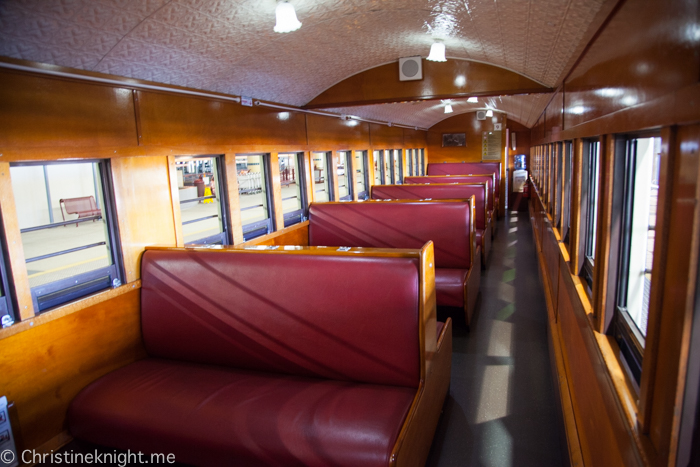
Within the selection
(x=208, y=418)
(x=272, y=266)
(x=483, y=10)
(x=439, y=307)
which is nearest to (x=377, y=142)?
(x=439, y=307)

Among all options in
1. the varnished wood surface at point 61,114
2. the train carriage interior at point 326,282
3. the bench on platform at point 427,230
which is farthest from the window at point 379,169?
the varnished wood surface at point 61,114

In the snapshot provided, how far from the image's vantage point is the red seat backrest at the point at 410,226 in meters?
4.71

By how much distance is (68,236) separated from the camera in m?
11.6

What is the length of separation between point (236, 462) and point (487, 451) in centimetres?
148

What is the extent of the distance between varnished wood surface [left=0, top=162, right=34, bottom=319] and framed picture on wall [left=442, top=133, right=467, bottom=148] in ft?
43.8

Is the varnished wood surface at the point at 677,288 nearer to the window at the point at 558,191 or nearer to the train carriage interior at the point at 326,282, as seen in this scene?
the train carriage interior at the point at 326,282

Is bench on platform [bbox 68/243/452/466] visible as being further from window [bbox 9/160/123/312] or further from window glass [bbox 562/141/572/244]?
window glass [bbox 562/141/572/244]

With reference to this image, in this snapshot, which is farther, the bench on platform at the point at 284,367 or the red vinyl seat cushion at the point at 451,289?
the red vinyl seat cushion at the point at 451,289

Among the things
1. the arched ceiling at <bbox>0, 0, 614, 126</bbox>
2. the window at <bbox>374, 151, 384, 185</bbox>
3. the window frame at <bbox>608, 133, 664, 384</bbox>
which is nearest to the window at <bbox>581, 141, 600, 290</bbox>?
the arched ceiling at <bbox>0, 0, 614, 126</bbox>

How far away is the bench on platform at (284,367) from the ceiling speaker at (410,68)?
3.59m

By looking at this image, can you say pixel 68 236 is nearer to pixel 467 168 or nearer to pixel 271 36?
pixel 271 36

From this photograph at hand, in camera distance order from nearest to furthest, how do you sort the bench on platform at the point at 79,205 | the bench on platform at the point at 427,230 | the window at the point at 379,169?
the bench on platform at the point at 427,230
the window at the point at 379,169
the bench on platform at the point at 79,205

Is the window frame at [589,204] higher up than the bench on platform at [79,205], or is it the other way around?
the window frame at [589,204]

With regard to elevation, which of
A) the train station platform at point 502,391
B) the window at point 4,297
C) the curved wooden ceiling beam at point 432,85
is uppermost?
the curved wooden ceiling beam at point 432,85
